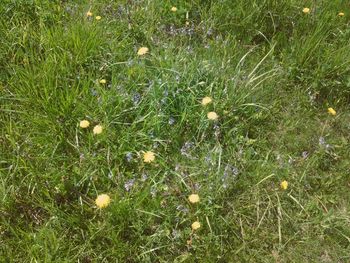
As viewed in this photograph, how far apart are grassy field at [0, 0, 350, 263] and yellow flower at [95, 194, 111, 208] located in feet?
0.11

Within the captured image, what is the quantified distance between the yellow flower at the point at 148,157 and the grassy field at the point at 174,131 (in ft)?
0.04

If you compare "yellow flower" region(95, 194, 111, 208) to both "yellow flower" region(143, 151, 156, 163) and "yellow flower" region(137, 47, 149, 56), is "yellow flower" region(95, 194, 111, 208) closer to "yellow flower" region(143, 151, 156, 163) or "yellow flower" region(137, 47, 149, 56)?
"yellow flower" region(143, 151, 156, 163)

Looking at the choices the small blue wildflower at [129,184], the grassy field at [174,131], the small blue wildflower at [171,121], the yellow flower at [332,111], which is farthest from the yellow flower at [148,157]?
the yellow flower at [332,111]

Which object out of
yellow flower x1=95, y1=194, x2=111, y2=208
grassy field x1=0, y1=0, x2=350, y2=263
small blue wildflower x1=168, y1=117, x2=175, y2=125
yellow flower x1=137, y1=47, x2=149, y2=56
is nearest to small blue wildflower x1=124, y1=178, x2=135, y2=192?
grassy field x1=0, y1=0, x2=350, y2=263

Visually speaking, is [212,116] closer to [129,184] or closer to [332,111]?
[129,184]

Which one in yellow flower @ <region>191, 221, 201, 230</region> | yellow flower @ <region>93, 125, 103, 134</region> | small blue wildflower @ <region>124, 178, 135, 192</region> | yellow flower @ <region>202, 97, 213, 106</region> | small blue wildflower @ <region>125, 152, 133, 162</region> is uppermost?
yellow flower @ <region>202, 97, 213, 106</region>

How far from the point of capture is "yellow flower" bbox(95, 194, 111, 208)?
206cm

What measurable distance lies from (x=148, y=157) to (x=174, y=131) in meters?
0.27

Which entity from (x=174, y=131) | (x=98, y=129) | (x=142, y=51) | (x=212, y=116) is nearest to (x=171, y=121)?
(x=174, y=131)

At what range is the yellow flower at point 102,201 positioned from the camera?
81.1 inches

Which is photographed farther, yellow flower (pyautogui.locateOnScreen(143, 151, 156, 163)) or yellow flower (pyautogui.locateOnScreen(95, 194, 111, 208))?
yellow flower (pyautogui.locateOnScreen(143, 151, 156, 163))

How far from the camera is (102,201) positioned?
81.4 inches

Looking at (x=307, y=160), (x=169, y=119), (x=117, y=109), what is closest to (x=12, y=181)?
(x=117, y=109)

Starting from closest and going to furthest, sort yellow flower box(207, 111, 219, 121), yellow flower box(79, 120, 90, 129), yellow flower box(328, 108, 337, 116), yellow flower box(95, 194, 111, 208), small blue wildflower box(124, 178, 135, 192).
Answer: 1. yellow flower box(95, 194, 111, 208)
2. small blue wildflower box(124, 178, 135, 192)
3. yellow flower box(79, 120, 90, 129)
4. yellow flower box(207, 111, 219, 121)
5. yellow flower box(328, 108, 337, 116)
